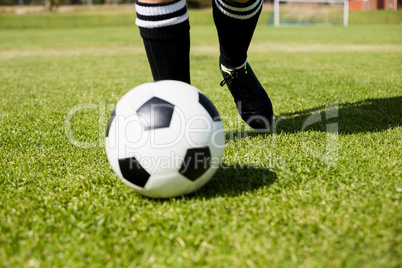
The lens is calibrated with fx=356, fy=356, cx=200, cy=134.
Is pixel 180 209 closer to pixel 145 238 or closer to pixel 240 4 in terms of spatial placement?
pixel 145 238

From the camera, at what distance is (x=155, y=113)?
1519mm

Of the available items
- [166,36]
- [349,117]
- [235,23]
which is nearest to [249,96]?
[235,23]

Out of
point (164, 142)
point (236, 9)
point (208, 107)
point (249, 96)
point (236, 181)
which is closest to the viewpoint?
point (164, 142)

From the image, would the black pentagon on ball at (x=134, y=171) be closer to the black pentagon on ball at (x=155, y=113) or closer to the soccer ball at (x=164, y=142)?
the soccer ball at (x=164, y=142)

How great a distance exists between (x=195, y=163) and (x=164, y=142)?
157 millimetres

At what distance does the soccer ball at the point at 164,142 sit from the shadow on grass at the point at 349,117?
1.14m

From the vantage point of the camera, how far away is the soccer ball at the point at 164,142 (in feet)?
4.88

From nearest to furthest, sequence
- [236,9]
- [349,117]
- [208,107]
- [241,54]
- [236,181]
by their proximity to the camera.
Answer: [208,107] < [236,181] < [236,9] < [241,54] < [349,117]

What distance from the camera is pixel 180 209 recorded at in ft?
4.88

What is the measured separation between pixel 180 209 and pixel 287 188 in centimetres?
53

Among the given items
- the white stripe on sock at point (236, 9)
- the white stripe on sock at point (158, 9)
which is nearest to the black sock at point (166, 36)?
the white stripe on sock at point (158, 9)

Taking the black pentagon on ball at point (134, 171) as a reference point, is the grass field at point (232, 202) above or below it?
below

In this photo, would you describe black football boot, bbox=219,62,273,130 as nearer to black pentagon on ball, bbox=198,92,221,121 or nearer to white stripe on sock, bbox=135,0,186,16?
white stripe on sock, bbox=135,0,186,16

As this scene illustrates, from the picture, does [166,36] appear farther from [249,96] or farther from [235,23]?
[249,96]
